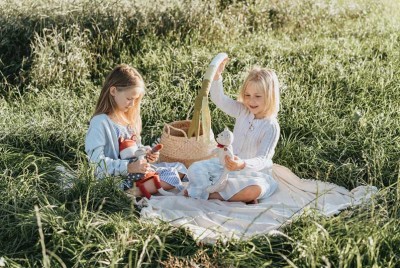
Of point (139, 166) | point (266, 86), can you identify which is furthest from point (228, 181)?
point (266, 86)

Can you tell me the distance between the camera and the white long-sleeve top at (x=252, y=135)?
4.65 m

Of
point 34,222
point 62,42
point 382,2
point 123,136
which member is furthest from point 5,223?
point 382,2

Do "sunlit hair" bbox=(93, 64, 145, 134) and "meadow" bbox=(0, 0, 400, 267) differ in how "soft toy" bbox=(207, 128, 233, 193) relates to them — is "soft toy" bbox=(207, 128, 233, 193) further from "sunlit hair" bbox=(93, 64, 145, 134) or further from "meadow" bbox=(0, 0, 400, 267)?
"sunlit hair" bbox=(93, 64, 145, 134)

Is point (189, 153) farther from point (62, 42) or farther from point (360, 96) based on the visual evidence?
point (62, 42)

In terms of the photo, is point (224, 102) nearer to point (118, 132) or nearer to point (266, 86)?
point (266, 86)

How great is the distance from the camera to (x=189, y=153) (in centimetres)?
509

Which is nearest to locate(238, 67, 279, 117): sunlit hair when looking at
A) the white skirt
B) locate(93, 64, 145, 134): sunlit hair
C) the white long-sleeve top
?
the white long-sleeve top

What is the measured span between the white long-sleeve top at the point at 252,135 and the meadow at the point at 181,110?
0.45m

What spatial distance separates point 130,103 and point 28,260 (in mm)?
1500

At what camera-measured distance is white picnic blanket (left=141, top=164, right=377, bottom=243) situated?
4027mm

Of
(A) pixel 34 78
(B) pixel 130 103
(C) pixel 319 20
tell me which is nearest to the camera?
(B) pixel 130 103

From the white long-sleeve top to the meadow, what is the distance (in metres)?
0.45

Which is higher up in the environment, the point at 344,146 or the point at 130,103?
the point at 130,103

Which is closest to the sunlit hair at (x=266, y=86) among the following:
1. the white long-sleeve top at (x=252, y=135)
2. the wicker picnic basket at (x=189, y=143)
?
the white long-sleeve top at (x=252, y=135)
